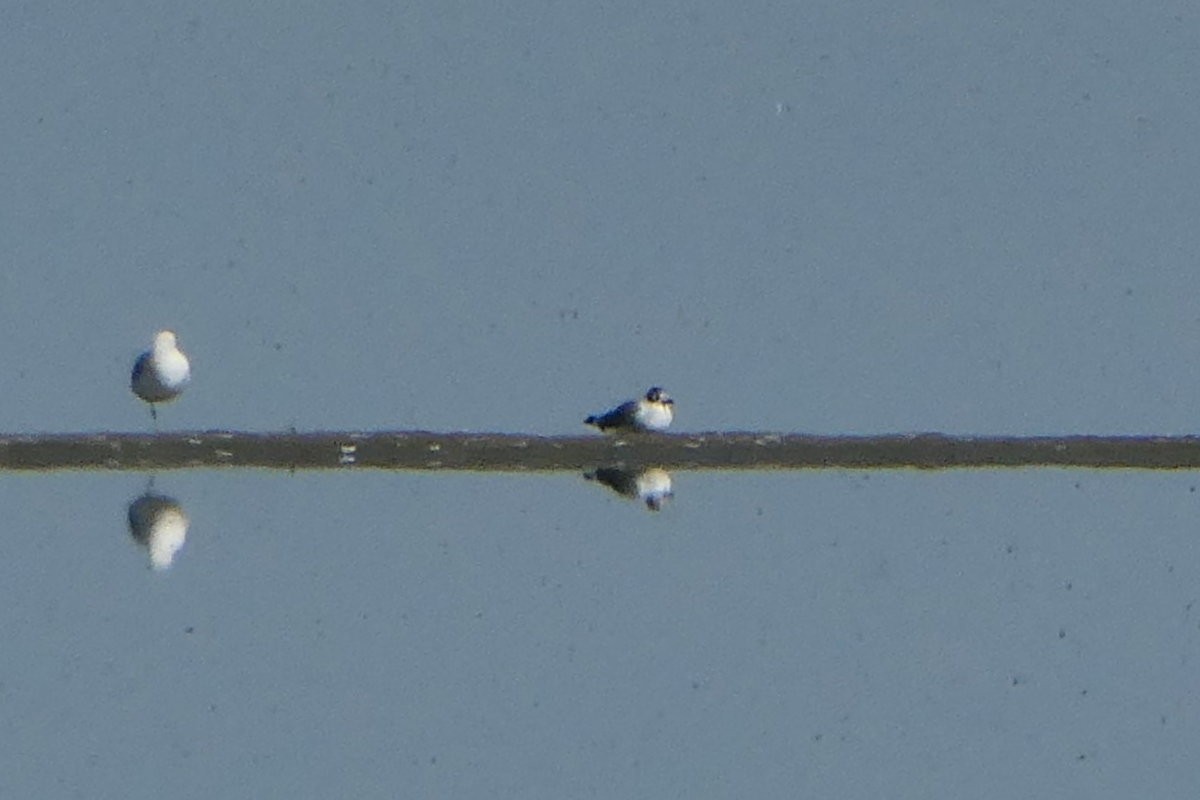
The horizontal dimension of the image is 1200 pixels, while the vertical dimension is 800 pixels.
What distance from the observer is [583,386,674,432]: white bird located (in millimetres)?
17453

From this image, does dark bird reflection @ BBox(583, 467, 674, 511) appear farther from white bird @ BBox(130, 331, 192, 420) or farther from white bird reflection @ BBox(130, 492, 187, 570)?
white bird @ BBox(130, 331, 192, 420)

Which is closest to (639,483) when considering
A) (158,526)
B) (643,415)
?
(158,526)

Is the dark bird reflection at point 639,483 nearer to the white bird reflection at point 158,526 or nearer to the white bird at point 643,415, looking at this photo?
the white bird reflection at point 158,526

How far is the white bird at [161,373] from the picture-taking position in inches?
666

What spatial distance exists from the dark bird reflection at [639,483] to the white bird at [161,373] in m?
4.59

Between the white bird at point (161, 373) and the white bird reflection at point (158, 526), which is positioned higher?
the white bird at point (161, 373)

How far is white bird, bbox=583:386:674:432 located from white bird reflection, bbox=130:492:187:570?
11.3 feet

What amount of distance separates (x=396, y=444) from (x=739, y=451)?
3.73 feet

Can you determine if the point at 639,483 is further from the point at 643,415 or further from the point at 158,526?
the point at 643,415

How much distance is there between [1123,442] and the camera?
36.8 ft

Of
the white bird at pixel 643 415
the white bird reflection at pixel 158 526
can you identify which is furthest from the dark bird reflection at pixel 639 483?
the white bird at pixel 643 415

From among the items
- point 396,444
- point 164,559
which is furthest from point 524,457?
point 164,559

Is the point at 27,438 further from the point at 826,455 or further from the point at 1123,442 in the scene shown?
the point at 1123,442

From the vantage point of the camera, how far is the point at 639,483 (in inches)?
499
